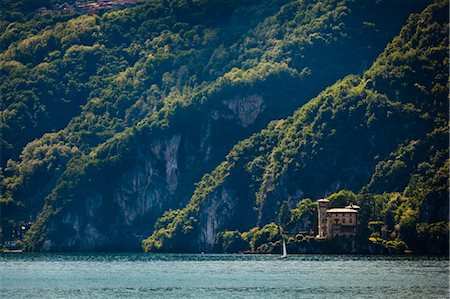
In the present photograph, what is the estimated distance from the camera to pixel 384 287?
151 m

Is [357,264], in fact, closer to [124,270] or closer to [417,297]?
[124,270]

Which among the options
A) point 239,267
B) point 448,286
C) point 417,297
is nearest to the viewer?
point 417,297

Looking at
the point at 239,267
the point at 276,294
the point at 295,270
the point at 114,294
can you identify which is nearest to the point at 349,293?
the point at 276,294

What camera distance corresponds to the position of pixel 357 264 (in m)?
194

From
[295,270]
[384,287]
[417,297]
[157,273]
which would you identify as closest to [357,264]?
[295,270]

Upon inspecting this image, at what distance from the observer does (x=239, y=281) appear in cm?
16475

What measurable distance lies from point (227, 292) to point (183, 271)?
129 ft

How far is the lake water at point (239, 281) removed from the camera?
146875mm

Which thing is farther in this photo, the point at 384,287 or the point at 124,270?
the point at 124,270

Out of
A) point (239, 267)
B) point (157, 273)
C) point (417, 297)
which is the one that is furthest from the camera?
point (239, 267)

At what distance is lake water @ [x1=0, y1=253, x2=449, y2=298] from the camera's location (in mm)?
146875

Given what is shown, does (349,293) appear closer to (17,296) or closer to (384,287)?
(384,287)

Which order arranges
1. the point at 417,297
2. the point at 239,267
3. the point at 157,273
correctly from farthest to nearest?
the point at 239,267 < the point at 157,273 < the point at 417,297

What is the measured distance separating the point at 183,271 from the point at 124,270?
785cm
